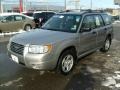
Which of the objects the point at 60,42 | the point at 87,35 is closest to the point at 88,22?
the point at 87,35

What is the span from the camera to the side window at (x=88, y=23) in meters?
6.51

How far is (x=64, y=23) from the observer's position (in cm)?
660

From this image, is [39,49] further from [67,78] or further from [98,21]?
[98,21]

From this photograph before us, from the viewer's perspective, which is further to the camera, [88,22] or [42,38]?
[88,22]

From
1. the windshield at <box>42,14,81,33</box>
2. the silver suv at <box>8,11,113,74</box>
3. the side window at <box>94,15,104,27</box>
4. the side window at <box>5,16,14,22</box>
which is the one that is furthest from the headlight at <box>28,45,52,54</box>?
the side window at <box>5,16,14,22</box>

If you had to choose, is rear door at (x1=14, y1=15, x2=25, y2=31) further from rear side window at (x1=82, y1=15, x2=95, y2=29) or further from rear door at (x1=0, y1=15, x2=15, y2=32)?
rear side window at (x1=82, y1=15, x2=95, y2=29)

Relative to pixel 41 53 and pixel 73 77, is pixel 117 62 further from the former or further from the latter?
pixel 41 53

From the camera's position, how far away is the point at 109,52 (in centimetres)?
905

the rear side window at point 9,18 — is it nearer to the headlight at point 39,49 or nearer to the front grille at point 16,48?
the front grille at point 16,48

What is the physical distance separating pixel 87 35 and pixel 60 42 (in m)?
1.47

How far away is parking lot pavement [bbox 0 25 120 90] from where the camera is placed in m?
5.10

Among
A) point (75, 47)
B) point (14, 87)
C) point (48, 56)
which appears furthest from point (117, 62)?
point (14, 87)

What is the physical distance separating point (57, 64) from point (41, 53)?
612 mm

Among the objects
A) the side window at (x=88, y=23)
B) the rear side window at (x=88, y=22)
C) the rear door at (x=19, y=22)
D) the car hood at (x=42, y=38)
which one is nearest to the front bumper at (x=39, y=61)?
the car hood at (x=42, y=38)
